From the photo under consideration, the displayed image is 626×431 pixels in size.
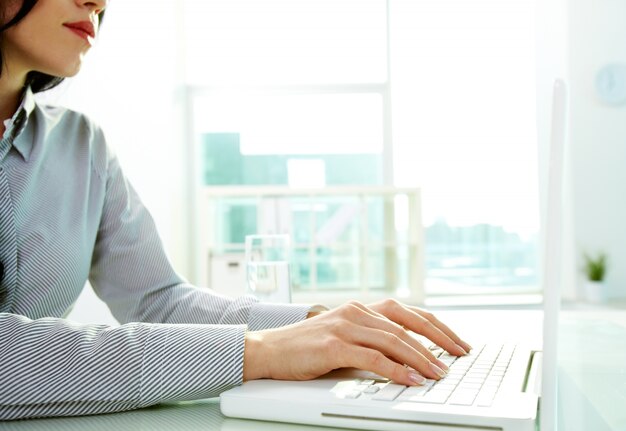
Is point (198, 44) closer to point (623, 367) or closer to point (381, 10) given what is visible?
point (381, 10)

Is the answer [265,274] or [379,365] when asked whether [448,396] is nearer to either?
[379,365]

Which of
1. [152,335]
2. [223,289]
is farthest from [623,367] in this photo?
[223,289]

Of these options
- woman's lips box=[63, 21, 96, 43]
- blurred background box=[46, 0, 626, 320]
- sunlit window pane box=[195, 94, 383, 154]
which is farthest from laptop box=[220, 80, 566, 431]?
sunlit window pane box=[195, 94, 383, 154]

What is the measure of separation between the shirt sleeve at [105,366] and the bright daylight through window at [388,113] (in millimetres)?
4171

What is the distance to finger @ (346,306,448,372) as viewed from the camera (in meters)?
0.63

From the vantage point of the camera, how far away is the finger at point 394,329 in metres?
0.63

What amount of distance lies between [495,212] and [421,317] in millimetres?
4454

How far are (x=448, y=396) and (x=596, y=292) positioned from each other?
4417 mm

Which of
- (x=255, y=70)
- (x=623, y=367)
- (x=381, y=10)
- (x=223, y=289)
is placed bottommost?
(x=223, y=289)

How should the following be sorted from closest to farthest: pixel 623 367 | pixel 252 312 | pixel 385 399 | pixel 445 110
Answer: pixel 385 399 < pixel 623 367 < pixel 252 312 < pixel 445 110

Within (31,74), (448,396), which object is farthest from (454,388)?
(31,74)

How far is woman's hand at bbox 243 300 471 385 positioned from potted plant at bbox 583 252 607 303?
4.31 meters

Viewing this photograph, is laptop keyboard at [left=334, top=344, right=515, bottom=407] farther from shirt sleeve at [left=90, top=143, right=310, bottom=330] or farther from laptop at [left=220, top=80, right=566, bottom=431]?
shirt sleeve at [left=90, top=143, right=310, bottom=330]

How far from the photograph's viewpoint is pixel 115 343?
0.61 m
